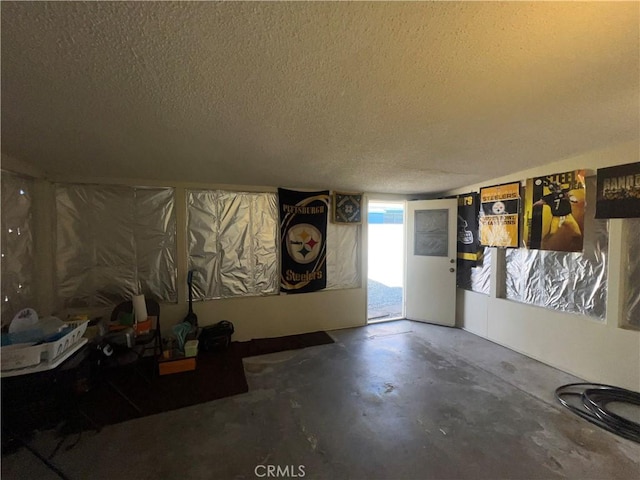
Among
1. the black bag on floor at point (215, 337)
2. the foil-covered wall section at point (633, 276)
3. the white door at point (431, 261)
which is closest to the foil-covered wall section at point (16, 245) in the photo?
the black bag on floor at point (215, 337)

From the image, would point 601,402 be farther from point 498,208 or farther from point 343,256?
point 343,256

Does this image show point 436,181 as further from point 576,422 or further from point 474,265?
point 576,422

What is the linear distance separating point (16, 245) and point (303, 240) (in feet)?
9.21

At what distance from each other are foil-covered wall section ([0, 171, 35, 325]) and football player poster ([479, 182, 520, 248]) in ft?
16.1

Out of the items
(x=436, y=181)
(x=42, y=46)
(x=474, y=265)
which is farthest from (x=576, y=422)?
(x=42, y=46)

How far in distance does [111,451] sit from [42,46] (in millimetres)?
2207

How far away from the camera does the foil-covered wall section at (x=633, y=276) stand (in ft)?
6.93

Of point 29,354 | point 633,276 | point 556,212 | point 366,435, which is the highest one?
point 556,212

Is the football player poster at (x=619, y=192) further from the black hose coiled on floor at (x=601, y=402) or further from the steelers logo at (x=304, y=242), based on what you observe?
the steelers logo at (x=304, y=242)

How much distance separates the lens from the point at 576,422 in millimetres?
1886

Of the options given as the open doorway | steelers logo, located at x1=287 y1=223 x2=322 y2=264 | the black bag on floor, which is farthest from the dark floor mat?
the open doorway

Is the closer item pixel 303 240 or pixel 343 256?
pixel 303 240

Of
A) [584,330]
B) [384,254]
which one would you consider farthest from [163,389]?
[384,254]

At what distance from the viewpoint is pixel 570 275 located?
8.38 feet
